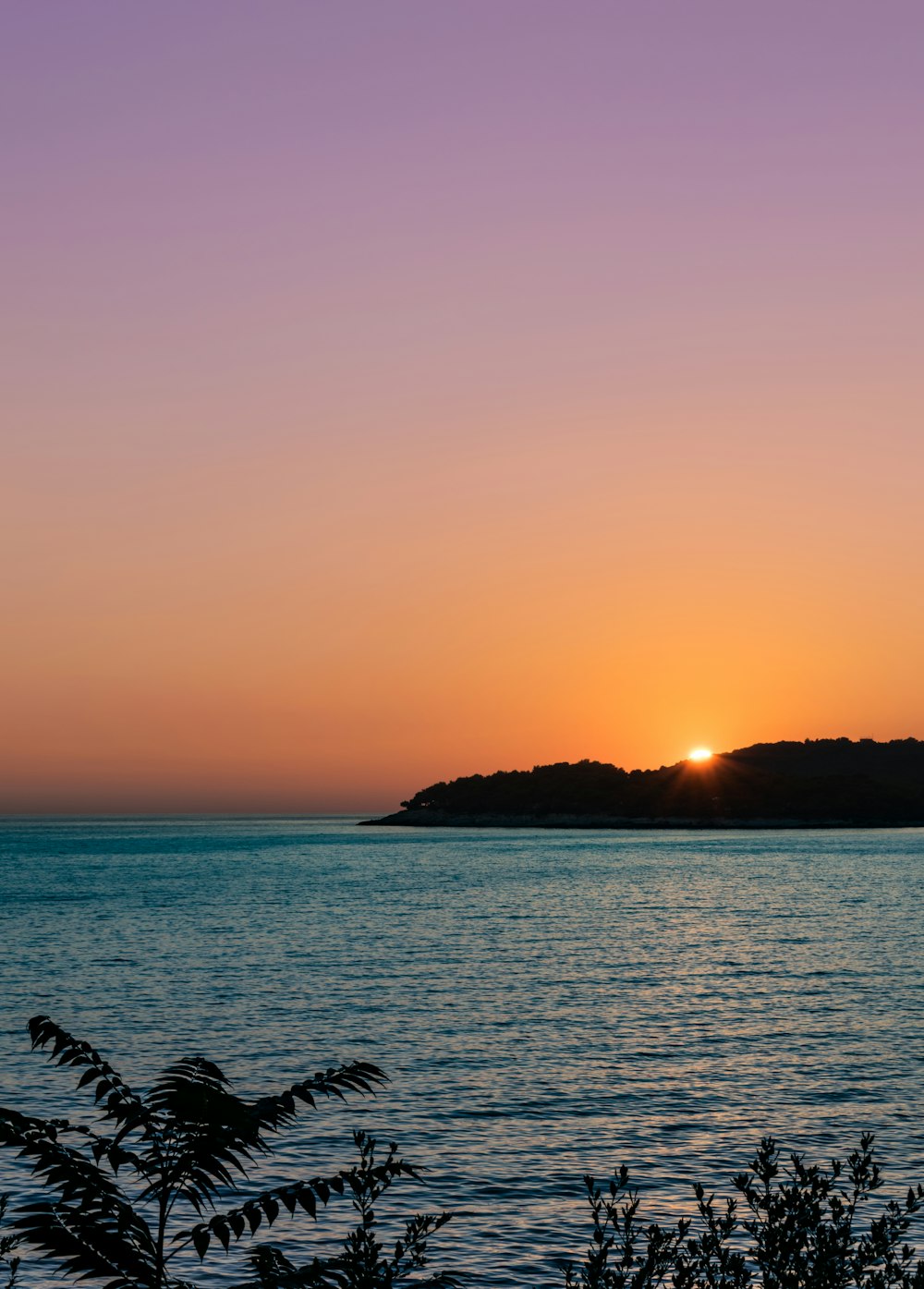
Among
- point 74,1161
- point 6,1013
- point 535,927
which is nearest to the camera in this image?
point 74,1161

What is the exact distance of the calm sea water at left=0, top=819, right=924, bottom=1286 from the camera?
23516mm

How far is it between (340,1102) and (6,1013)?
61.1 feet

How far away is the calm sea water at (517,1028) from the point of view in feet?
77.2

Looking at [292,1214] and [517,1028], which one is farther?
[517,1028]

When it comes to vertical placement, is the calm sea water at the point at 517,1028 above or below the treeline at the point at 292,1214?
below

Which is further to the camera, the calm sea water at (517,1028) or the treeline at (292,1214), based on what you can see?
the calm sea water at (517,1028)

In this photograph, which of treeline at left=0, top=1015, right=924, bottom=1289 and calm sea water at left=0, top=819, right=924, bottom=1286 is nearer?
treeline at left=0, top=1015, right=924, bottom=1289

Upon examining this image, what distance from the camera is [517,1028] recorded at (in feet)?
130

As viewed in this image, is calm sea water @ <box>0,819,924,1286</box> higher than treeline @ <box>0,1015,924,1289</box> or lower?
lower

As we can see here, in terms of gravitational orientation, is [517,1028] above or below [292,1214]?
below

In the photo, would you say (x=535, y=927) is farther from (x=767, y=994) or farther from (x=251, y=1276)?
(x=251, y=1276)

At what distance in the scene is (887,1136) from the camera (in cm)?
2577

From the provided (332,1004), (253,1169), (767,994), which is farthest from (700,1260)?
(767,994)

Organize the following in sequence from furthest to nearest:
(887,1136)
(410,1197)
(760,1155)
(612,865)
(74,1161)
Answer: (612,865), (887,1136), (410,1197), (74,1161), (760,1155)
